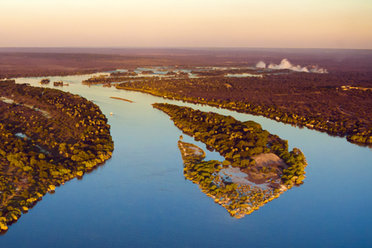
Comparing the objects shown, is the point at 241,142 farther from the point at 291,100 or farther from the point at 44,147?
the point at 291,100

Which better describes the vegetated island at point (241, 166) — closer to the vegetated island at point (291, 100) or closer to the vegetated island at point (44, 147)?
the vegetated island at point (44, 147)

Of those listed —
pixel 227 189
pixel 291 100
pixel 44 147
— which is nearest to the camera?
pixel 227 189

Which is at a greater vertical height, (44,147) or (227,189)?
(44,147)

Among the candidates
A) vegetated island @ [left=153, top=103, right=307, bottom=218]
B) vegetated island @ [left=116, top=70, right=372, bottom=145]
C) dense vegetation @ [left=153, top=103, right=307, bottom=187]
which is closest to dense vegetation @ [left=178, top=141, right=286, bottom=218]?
vegetated island @ [left=153, top=103, right=307, bottom=218]

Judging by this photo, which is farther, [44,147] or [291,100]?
[291,100]

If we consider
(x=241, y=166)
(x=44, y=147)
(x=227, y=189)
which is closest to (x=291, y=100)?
(x=241, y=166)

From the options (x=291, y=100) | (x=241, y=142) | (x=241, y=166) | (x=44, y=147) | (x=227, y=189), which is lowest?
(x=227, y=189)

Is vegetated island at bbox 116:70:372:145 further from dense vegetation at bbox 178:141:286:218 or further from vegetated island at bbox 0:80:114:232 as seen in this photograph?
vegetated island at bbox 0:80:114:232

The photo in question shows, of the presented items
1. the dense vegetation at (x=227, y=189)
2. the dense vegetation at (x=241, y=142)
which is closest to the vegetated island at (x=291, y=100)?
the dense vegetation at (x=241, y=142)
